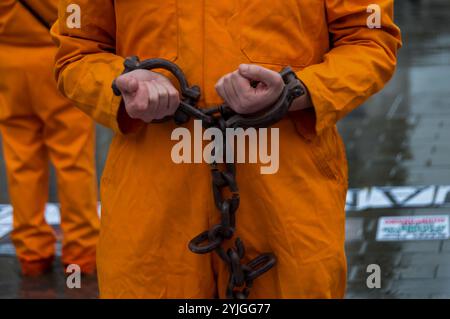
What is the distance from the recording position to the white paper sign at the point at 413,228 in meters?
5.61

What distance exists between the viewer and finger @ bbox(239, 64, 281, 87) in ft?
7.33

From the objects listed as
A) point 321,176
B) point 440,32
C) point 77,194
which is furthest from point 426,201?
point 440,32

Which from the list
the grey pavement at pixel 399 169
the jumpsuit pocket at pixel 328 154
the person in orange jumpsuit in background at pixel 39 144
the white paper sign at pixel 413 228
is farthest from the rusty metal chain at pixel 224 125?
the white paper sign at pixel 413 228

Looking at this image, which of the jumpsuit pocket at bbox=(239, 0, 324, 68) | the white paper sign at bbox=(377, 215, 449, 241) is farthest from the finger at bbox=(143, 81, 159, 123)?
the white paper sign at bbox=(377, 215, 449, 241)

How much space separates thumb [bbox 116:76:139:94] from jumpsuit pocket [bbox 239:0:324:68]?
12.2 inches

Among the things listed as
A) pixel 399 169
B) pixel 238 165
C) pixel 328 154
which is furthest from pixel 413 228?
pixel 238 165

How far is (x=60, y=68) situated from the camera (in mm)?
2664

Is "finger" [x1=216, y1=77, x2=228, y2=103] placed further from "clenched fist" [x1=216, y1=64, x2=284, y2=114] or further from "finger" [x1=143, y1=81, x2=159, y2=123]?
"finger" [x1=143, y1=81, x2=159, y2=123]

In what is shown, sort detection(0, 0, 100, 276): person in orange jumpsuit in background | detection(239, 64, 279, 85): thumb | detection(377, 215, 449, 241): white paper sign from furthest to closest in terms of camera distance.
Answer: detection(377, 215, 449, 241): white paper sign
detection(0, 0, 100, 276): person in orange jumpsuit in background
detection(239, 64, 279, 85): thumb

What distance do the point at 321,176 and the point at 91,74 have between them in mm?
688

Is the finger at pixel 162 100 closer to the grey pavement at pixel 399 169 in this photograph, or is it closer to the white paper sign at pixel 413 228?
the grey pavement at pixel 399 169

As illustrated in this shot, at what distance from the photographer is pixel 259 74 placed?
2.25 metres

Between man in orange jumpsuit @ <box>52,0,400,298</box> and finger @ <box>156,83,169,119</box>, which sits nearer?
finger @ <box>156,83,169,119</box>
